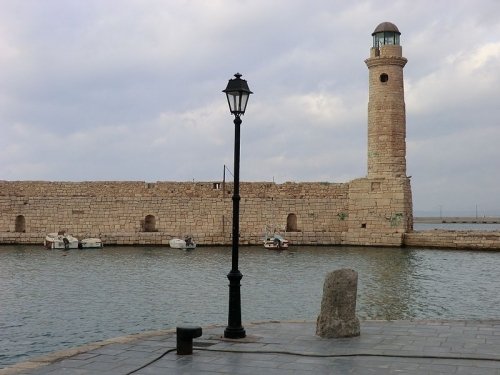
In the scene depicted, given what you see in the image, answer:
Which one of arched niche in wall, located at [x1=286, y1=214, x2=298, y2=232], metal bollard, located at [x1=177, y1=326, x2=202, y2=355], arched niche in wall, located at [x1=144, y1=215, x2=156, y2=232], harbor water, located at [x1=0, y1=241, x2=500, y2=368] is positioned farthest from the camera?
arched niche in wall, located at [x1=144, y1=215, x2=156, y2=232]

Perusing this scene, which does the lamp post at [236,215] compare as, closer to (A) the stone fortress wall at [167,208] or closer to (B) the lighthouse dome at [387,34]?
(A) the stone fortress wall at [167,208]

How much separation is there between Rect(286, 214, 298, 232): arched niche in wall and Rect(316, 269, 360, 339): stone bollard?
22.9 meters

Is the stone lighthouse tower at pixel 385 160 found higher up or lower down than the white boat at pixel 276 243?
higher up

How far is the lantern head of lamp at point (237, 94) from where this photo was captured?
772 cm

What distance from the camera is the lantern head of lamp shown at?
772 cm

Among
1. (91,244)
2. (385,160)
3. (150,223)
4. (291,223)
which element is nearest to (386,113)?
(385,160)

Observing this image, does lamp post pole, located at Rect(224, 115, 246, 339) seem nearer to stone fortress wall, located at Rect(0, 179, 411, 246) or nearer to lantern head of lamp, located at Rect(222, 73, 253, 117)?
lantern head of lamp, located at Rect(222, 73, 253, 117)

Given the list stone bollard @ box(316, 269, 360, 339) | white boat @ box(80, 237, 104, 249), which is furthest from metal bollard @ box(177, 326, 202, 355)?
white boat @ box(80, 237, 104, 249)

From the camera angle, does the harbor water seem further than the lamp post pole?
Yes

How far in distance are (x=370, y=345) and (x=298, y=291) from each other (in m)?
8.28

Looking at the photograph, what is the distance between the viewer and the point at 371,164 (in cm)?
2834

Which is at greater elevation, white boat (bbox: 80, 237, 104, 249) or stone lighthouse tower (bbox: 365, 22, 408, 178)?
stone lighthouse tower (bbox: 365, 22, 408, 178)

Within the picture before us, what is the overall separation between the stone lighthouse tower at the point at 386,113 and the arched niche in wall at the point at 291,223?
4516 millimetres

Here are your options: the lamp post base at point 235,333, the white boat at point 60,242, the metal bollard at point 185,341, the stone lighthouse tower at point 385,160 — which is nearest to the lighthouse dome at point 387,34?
the stone lighthouse tower at point 385,160
